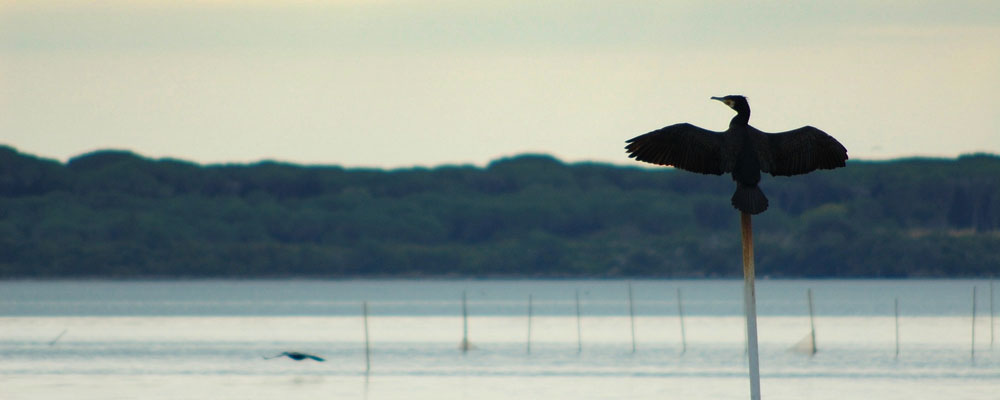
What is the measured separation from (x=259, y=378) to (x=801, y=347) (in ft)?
75.6

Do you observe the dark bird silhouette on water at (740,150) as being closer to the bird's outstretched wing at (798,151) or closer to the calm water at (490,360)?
the bird's outstretched wing at (798,151)

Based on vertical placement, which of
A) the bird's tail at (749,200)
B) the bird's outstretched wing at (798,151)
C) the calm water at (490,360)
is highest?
the bird's outstretched wing at (798,151)

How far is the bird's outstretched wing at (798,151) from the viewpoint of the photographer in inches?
521

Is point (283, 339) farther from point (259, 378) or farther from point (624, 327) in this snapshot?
point (259, 378)

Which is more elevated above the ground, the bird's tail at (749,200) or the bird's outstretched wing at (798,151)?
the bird's outstretched wing at (798,151)

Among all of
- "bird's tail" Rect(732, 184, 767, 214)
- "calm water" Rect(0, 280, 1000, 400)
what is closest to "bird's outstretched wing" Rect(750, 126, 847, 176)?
"bird's tail" Rect(732, 184, 767, 214)

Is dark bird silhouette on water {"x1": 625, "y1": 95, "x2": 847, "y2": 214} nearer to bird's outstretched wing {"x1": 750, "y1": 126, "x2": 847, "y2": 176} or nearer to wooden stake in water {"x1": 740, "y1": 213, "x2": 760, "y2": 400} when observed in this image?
bird's outstretched wing {"x1": 750, "y1": 126, "x2": 847, "y2": 176}

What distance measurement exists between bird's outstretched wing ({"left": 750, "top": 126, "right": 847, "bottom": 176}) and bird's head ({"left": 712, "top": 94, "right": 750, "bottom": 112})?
202 millimetres

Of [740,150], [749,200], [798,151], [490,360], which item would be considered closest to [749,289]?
[749,200]

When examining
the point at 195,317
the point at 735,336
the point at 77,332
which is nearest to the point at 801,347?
the point at 735,336

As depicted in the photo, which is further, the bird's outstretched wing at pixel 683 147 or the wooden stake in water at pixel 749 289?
the bird's outstretched wing at pixel 683 147

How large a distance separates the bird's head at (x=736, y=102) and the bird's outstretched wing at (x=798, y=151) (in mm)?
202

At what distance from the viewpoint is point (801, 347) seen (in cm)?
5972

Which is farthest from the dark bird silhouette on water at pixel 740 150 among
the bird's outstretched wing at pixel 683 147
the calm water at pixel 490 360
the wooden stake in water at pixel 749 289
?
the calm water at pixel 490 360
